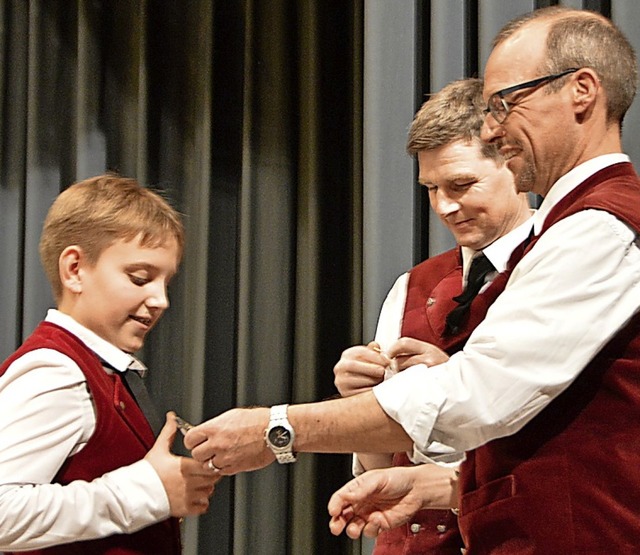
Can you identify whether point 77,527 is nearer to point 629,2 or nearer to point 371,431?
point 371,431

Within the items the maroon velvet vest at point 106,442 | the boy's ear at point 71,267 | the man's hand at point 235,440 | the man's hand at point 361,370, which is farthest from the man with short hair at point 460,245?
the boy's ear at point 71,267

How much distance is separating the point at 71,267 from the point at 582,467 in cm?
86

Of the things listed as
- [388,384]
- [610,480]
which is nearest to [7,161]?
[388,384]

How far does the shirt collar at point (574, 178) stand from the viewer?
4.42 ft

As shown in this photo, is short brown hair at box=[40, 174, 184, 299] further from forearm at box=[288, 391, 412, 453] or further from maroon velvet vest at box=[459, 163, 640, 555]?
maroon velvet vest at box=[459, 163, 640, 555]

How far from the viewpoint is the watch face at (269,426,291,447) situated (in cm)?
138

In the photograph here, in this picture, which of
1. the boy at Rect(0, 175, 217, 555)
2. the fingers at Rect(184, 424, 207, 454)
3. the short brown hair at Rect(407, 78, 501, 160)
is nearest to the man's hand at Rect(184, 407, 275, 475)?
the fingers at Rect(184, 424, 207, 454)

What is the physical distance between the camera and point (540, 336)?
3.97 feet

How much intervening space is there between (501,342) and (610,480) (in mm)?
200

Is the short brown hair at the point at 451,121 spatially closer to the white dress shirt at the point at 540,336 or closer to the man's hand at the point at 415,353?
the man's hand at the point at 415,353

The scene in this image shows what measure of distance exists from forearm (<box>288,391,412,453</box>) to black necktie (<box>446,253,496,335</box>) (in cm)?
32

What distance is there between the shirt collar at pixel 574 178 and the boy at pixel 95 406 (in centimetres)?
63

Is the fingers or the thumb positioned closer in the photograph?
the fingers

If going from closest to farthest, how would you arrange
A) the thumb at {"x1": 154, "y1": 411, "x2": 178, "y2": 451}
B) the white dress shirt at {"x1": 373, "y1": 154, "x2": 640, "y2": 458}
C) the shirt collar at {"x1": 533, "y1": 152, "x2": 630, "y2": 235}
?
the white dress shirt at {"x1": 373, "y1": 154, "x2": 640, "y2": 458} → the shirt collar at {"x1": 533, "y1": 152, "x2": 630, "y2": 235} → the thumb at {"x1": 154, "y1": 411, "x2": 178, "y2": 451}
